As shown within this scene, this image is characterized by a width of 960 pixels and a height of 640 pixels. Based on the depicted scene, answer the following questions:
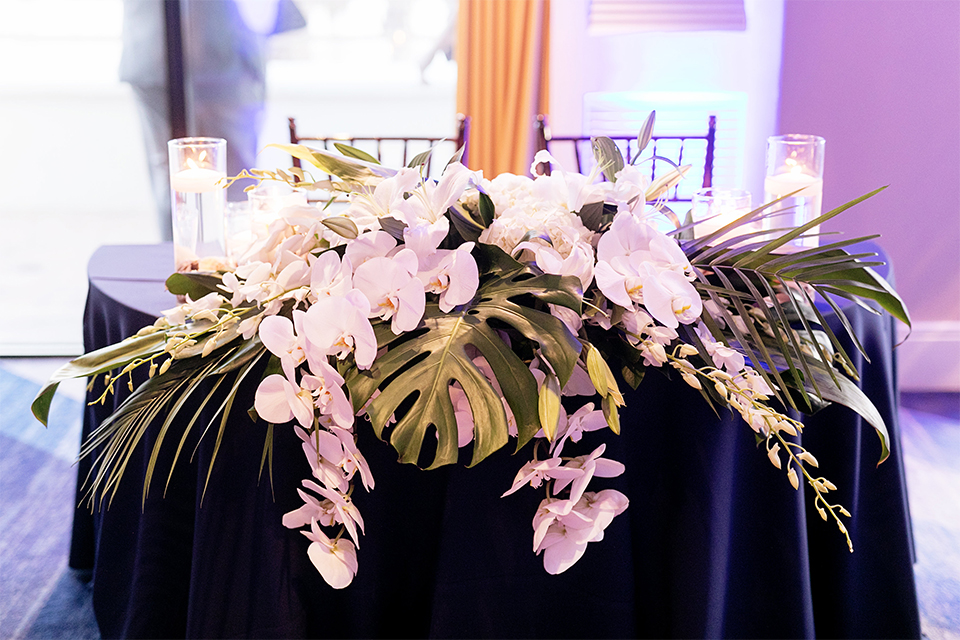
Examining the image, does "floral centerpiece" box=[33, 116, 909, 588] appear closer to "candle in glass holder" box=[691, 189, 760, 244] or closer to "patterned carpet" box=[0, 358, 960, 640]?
"candle in glass holder" box=[691, 189, 760, 244]

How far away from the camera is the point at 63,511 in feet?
6.65

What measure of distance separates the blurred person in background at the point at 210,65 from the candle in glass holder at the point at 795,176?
2228mm

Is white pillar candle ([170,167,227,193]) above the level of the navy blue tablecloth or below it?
above

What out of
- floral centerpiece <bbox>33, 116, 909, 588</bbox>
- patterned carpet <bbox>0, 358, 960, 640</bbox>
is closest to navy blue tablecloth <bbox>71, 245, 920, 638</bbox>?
floral centerpiece <bbox>33, 116, 909, 588</bbox>

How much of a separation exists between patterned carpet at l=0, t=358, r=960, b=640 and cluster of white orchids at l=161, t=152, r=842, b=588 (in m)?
0.82

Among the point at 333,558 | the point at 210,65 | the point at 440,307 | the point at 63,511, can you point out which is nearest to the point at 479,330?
the point at 440,307

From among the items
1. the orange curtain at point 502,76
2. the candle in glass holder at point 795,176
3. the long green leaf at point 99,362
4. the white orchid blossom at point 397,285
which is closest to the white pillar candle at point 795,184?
the candle in glass holder at point 795,176

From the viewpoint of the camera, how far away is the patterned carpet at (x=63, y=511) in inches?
64.2

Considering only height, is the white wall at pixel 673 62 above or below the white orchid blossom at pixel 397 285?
above

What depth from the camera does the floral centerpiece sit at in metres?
0.67

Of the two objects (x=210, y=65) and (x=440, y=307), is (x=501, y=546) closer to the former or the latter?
(x=440, y=307)

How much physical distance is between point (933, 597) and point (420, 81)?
2456 mm

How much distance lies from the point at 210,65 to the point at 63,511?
1.75 meters

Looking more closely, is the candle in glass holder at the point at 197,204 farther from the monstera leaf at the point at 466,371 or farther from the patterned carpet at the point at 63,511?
the monstera leaf at the point at 466,371
